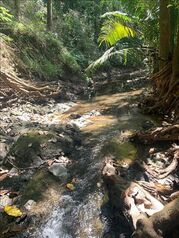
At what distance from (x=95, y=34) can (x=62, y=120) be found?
48.8ft

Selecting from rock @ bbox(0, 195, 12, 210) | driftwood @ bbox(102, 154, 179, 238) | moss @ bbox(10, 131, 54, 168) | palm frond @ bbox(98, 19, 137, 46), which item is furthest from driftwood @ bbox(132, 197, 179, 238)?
palm frond @ bbox(98, 19, 137, 46)

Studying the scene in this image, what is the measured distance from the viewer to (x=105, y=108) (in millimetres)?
10953

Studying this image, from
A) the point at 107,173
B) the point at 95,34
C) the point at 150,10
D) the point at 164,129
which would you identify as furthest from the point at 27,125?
the point at 95,34

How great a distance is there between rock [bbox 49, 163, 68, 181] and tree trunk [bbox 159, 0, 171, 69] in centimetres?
467

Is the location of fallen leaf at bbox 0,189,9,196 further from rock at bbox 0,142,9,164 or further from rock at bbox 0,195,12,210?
rock at bbox 0,142,9,164

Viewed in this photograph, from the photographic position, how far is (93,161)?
6.20 m

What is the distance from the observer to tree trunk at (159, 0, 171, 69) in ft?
29.8

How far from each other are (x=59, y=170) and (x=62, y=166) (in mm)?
170

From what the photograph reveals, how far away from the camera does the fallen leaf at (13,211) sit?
4664 millimetres

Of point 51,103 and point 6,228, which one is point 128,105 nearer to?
point 51,103

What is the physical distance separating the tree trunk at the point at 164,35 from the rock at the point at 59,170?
467 centimetres

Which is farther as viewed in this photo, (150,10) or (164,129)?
(150,10)

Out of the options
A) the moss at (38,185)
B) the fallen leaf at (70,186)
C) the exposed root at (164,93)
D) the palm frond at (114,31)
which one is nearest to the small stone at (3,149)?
the moss at (38,185)

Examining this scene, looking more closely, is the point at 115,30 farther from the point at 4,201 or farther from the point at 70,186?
the point at 4,201
